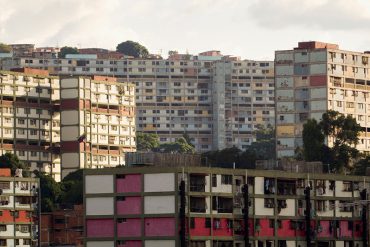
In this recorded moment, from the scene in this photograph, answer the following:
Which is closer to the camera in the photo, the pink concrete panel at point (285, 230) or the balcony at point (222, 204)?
the balcony at point (222, 204)

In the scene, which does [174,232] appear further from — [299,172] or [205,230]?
[299,172]

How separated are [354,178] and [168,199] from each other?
33779 millimetres

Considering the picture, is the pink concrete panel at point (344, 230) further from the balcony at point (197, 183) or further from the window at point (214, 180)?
the balcony at point (197, 183)

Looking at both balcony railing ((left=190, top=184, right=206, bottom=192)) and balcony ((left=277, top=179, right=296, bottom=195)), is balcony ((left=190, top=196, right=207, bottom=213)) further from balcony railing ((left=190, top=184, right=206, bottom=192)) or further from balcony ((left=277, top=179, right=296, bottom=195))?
balcony ((left=277, top=179, right=296, bottom=195))

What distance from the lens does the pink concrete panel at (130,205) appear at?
162 m

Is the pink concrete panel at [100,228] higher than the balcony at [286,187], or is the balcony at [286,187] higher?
the balcony at [286,187]

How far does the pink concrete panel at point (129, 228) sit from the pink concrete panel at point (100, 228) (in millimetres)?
1016

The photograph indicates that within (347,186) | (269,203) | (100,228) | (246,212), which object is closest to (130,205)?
(100,228)

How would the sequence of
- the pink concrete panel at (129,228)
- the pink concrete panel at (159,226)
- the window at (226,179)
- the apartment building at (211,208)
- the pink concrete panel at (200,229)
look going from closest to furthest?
the pink concrete panel at (159,226) → the apartment building at (211,208) → the pink concrete panel at (129,228) → the pink concrete panel at (200,229) → the window at (226,179)

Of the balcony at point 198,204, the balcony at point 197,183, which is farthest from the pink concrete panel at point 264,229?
the balcony at point 197,183

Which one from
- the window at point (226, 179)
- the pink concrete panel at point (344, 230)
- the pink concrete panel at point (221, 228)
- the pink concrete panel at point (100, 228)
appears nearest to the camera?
the pink concrete panel at point (100, 228)

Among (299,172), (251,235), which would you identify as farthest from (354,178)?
(251,235)

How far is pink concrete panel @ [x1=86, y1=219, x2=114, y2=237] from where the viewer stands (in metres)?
164

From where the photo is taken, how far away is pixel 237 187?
17100cm
